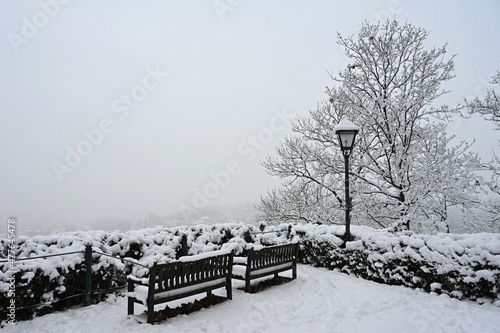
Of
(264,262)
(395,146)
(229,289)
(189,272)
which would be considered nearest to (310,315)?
(229,289)

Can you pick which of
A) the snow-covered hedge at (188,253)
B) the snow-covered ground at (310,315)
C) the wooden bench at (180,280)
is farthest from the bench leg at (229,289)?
the snow-covered hedge at (188,253)

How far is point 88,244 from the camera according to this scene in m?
6.27

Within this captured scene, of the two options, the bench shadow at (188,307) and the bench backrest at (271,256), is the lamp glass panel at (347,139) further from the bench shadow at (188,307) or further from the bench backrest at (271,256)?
the bench shadow at (188,307)

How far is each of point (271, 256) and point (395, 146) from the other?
28.4 feet

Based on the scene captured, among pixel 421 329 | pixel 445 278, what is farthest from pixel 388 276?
pixel 421 329

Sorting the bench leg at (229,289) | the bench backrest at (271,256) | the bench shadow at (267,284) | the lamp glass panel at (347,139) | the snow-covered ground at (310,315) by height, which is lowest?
the bench shadow at (267,284)

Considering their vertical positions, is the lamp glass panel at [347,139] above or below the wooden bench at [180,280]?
above

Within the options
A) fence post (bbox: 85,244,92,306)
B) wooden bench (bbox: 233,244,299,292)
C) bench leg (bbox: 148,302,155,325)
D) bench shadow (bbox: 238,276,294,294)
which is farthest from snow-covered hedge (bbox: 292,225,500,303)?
fence post (bbox: 85,244,92,306)

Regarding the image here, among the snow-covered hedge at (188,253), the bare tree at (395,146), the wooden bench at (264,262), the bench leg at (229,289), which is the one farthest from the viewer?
the bare tree at (395,146)

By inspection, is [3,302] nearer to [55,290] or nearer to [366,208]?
[55,290]

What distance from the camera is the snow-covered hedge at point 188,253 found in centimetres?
560

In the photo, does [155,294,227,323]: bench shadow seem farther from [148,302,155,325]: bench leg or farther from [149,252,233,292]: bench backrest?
[149,252,233,292]: bench backrest

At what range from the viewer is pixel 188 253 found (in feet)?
29.1

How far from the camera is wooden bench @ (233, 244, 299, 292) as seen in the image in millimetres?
7156
